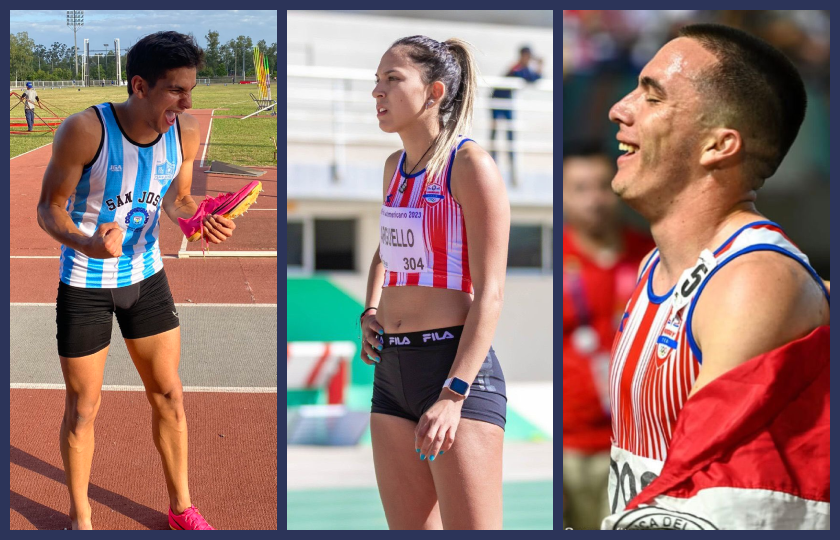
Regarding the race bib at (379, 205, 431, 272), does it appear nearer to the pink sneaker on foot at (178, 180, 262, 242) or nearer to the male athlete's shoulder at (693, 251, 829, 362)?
the pink sneaker on foot at (178, 180, 262, 242)

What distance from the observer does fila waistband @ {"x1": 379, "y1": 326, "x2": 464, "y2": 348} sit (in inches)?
77.4

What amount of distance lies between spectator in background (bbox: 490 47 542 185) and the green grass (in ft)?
4.26

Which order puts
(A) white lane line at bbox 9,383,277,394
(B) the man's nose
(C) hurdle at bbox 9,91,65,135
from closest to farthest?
(B) the man's nose → (C) hurdle at bbox 9,91,65,135 → (A) white lane line at bbox 9,383,277,394

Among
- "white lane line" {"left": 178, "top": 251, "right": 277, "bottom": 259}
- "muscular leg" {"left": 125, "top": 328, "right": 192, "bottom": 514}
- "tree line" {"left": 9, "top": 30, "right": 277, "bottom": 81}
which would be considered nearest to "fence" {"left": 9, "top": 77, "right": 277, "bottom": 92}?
"tree line" {"left": 9, "top": 30, "right": 277, "bottom": 81}

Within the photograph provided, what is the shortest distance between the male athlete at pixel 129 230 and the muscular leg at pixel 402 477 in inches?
32.5

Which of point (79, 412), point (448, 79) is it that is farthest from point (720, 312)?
point (79, 412)

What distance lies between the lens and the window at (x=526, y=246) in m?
2.91

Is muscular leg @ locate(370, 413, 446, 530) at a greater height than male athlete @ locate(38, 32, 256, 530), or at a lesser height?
lesser

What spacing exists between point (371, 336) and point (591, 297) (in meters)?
0.89

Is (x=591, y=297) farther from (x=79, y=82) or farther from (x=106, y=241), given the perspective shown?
(x=79, y=82)

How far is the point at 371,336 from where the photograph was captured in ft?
6.97

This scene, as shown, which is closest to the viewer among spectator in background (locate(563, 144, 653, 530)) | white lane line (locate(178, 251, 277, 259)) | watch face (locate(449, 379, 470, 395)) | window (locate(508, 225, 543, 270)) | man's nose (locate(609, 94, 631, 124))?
man's nose (locate(609, 94, 631, 124))

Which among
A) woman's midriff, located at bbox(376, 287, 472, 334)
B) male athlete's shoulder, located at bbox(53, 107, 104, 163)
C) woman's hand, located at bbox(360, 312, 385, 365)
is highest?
male athlete's shoulder, located at bbox(53, 107, 104, 163)

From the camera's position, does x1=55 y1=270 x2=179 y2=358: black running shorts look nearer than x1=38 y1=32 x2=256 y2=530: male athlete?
No
